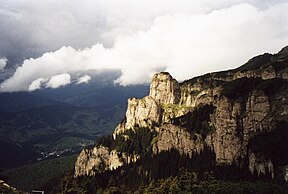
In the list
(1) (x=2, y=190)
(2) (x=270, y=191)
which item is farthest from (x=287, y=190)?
(1) (x=2, y=190)

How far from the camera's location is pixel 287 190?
649ft

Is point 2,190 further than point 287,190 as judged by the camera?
No

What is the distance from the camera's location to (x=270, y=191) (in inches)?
7859

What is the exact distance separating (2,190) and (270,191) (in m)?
123

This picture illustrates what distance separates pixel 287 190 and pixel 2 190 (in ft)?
429

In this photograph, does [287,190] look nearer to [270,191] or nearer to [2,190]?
[270,191]

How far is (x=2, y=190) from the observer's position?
600 ft

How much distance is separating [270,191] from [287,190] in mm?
7764

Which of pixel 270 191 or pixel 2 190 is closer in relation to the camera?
pixel 2 190
